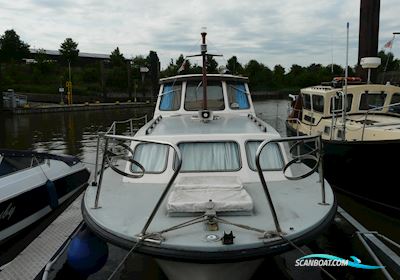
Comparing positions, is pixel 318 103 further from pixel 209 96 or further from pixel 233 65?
pixel 233 65

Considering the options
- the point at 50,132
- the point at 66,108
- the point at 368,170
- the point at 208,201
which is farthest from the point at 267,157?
the point at 66,108

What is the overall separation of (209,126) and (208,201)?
2558 mm

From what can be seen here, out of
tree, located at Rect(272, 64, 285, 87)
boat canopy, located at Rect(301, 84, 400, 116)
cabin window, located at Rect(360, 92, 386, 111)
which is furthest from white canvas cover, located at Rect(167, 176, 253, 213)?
tree, located at Rect(272, 64, 285, 87)

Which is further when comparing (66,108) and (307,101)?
(66,108)

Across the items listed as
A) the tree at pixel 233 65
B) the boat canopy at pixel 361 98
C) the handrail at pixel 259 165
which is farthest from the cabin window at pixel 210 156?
the tree at pixel 233 65

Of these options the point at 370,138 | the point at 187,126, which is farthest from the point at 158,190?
the point at 370,138

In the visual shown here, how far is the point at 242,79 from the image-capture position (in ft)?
28.0

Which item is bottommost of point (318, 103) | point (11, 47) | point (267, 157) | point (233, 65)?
point (267, 157)

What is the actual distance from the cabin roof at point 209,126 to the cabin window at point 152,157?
35 cm

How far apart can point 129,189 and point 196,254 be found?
192 cm

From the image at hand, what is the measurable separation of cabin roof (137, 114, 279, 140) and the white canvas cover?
114cm

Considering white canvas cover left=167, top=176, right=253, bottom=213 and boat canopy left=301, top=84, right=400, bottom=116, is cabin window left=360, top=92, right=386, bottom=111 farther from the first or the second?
white canvas cover left=167, top=176, right=253, bottom=213

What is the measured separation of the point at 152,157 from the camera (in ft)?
18.6

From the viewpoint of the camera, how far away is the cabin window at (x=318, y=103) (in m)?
11.3
